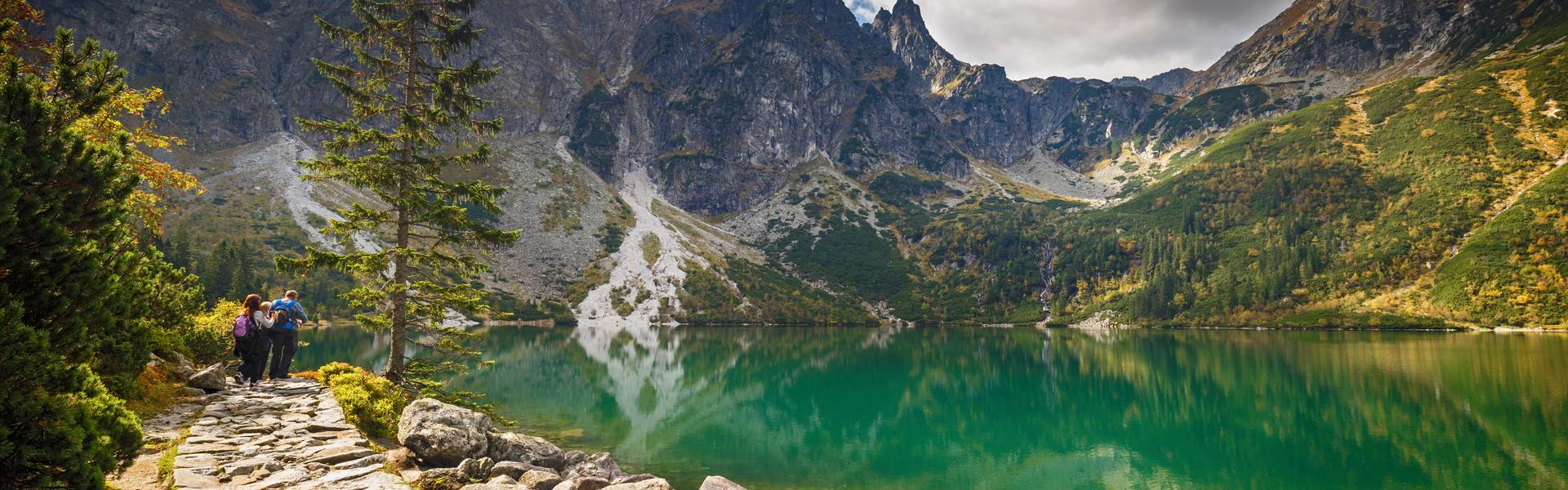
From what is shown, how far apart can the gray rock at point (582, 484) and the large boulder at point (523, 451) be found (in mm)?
2467

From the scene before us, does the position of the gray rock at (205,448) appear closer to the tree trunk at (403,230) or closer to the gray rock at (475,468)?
the gray rock at (475,468)

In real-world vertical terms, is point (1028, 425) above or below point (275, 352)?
below

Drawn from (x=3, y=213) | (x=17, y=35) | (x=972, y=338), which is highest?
(x=17, y=35)

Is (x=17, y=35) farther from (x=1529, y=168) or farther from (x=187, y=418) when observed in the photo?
(x=1529, y=168)

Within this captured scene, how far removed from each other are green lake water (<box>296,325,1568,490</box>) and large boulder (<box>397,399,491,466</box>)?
8.48 metres

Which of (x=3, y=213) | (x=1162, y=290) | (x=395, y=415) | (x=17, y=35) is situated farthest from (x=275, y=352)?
(x=1162, y=290)

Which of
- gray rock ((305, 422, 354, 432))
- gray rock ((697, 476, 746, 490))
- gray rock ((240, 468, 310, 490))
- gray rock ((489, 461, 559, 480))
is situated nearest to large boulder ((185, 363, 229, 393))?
gray rock ((305, 422, 354, 432))

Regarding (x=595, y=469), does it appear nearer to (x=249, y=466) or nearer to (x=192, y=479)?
(x=249, y=466)

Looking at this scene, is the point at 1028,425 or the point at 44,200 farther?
the point at 1028,425

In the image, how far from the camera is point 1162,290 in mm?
161875

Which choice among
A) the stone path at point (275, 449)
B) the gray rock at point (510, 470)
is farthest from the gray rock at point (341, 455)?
the gray rock at point (510, 470)

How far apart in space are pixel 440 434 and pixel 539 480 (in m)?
2.54

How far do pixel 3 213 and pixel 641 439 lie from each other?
24.7m

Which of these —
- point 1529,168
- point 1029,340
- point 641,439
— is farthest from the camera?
point 1529,168
